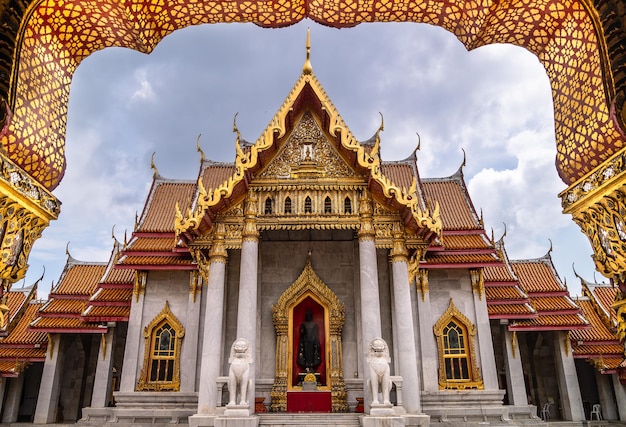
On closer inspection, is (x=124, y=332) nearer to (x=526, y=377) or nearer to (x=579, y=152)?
(x=526, y=377)

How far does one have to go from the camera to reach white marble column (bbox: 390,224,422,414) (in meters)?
10.5

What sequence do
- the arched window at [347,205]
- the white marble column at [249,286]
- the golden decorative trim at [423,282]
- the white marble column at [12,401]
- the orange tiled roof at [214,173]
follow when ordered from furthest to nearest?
the white marble column at [12,401] → the orange tiled roof at [214,173] → the golden decorative trim at [423,282] → the arched window at [347,205] → the white marble column at [249,286]

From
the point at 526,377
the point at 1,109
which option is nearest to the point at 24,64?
the point at 1,109

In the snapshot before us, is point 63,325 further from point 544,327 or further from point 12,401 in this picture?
point 544,327

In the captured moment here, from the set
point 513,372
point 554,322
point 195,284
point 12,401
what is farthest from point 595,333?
point 12,401

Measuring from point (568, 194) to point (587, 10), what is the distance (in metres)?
1.98

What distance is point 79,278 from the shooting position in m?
19.7

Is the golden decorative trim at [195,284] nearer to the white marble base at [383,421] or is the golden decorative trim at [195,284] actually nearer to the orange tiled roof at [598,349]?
the white marble base at [383,421]

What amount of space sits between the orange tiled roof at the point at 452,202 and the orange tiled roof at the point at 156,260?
8268 mm

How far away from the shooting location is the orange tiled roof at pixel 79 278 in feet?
61.3

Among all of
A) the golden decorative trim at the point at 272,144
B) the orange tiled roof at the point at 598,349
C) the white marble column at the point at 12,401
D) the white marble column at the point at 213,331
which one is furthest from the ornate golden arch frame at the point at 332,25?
the white marble column at the point at 12,401

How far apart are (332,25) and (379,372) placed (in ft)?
21.8

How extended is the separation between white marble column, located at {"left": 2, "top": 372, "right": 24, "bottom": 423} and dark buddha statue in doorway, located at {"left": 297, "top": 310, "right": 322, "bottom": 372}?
12275mm

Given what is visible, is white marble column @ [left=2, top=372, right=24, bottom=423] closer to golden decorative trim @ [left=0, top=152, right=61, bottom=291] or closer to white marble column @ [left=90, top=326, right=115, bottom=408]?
white marble column @ [left=90, top=326, right=115, bottom=408]
